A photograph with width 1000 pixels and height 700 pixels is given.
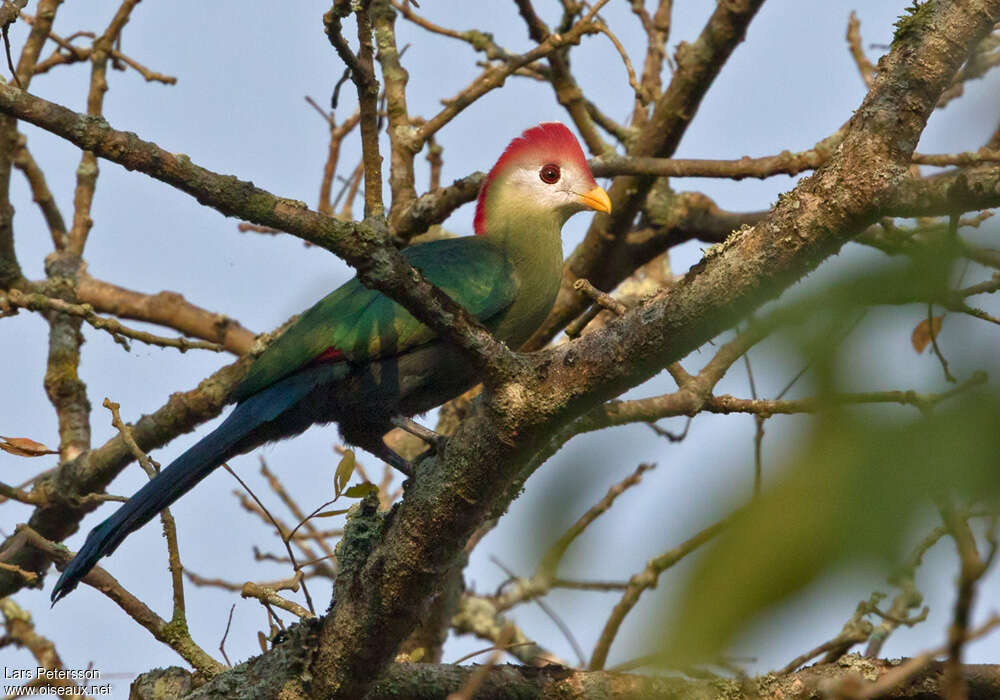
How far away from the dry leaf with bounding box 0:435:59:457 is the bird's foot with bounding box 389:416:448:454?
1.29m

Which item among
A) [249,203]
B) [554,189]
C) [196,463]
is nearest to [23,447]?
[196,463]

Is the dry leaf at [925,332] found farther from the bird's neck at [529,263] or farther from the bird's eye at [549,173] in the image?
the bird's eye at [549,173]

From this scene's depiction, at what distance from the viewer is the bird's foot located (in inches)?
116

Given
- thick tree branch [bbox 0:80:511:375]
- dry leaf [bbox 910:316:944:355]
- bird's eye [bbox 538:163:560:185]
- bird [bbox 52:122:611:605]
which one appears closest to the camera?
dry leaf [bbox 910:316:944:355]

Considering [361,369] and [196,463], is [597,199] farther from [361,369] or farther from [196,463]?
[196,463]

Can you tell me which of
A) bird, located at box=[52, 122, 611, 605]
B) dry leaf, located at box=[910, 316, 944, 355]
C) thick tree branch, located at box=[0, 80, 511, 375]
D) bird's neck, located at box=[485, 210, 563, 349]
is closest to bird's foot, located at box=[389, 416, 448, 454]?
bird, located at box=[52, 122, 611, 605]

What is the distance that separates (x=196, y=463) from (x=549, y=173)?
→ 247 centimetres

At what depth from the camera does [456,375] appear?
4301 mm

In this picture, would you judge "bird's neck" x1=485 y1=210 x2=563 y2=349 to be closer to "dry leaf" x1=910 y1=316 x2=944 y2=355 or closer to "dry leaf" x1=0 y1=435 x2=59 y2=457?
"dry leaf" x1=0 y1=435 x2=59 y2=457

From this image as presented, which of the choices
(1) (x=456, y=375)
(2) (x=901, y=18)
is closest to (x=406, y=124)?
(1) (x=456, y=375)

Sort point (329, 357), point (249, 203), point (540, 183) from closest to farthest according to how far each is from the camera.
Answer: point (249, 203) → point (329, 357) → point (540, 183)

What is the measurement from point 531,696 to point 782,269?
1.82m

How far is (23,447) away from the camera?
12.3 feet

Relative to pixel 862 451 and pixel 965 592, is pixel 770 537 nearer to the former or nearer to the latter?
pixel 862 451
